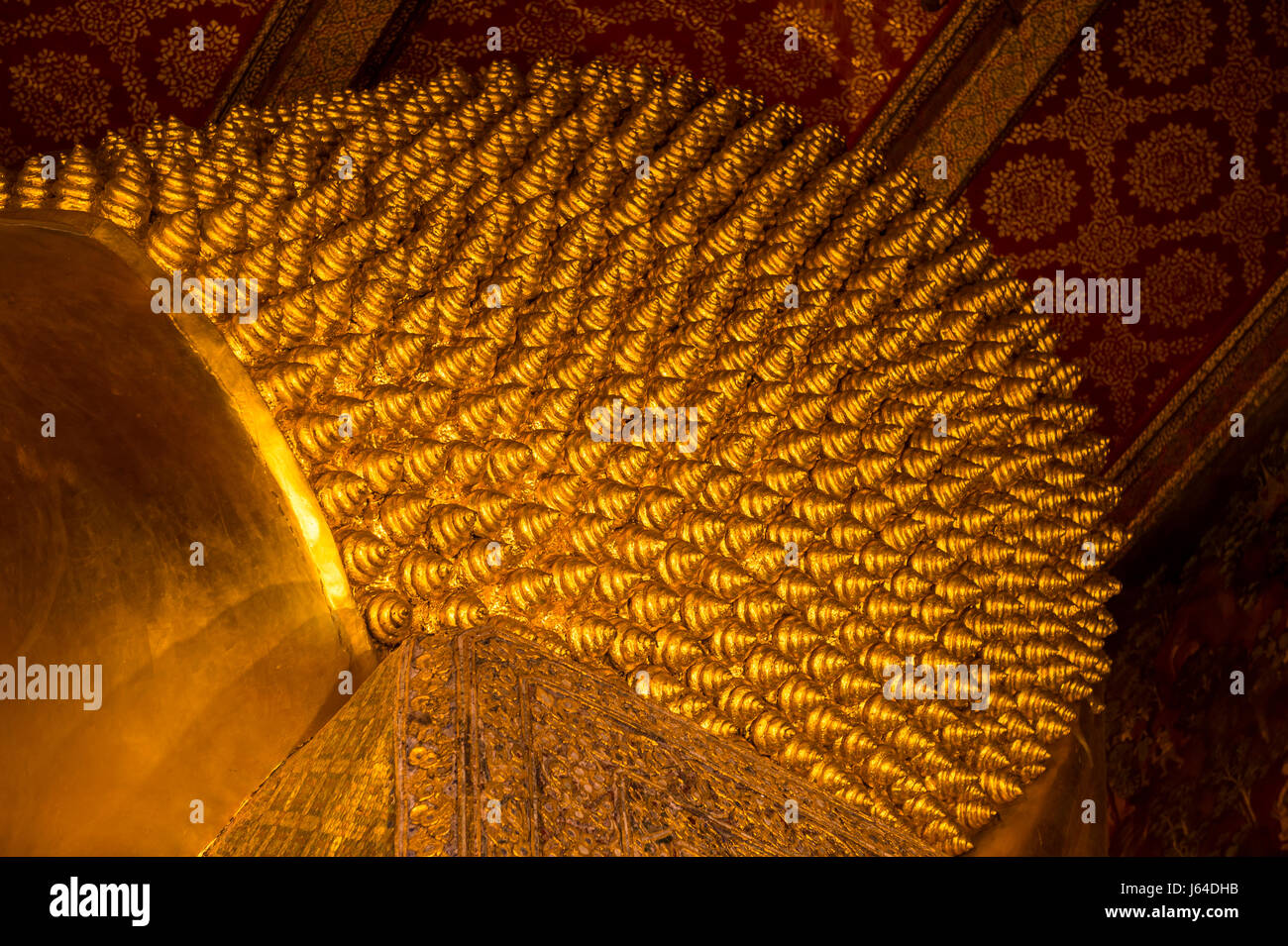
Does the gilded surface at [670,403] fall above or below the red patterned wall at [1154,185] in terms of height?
below

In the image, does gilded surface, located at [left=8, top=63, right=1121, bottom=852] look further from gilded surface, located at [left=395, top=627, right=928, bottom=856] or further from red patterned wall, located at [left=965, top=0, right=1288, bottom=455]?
red patterned wall, located at [left=965, top=0, right=1288, bottom=455]

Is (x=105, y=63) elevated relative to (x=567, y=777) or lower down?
elevated

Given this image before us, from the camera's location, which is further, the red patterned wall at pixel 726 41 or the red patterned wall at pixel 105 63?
the red patterned wall at pixel 726 41

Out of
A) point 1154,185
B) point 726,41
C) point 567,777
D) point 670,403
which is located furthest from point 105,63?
point 1154,185

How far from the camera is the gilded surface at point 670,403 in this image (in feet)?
3.93

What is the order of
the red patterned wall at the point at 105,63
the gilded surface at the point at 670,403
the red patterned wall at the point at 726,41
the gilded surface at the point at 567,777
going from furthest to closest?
1. the red patterned wall at the point at 726,41
2. the red patterned wall at the point at 105,63
3. the gilded surface at the point at 670,403
4. the gilded surface at the point at 567,777

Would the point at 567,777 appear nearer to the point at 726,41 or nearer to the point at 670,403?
the point at 670,403

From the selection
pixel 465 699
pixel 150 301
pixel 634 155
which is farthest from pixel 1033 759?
pixel 150 301

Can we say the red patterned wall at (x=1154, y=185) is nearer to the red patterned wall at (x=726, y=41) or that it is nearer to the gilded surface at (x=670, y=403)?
the red patterned wall at (x=726, y=41)

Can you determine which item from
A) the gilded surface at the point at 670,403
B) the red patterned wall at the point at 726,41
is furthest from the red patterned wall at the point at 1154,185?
the gilded surface at the point at 670,403

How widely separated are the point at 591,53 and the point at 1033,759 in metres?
1.39

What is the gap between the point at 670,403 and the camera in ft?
4.16

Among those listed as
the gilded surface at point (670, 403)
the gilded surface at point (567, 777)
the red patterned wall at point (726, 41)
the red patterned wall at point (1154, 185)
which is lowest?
the gilded surface at point (567, 777)

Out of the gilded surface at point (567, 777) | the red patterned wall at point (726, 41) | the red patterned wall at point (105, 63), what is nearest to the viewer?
the gilded surface at point (567, 777)
